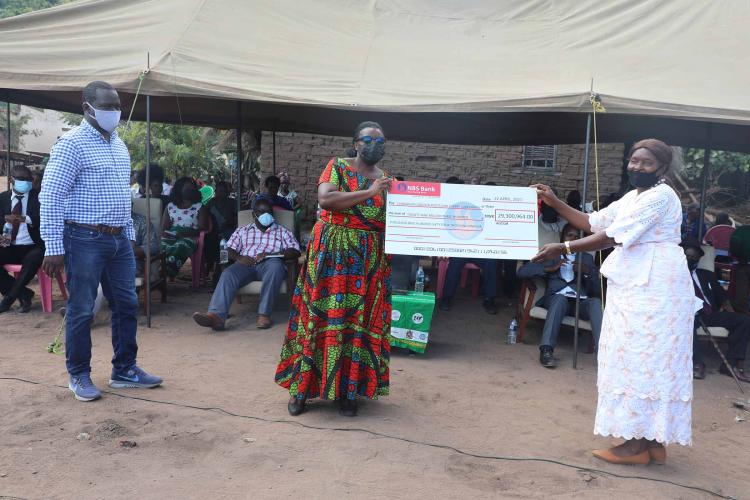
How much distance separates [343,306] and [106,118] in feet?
5.88

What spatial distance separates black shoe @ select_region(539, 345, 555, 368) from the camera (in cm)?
556

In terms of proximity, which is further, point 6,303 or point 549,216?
point 549,216

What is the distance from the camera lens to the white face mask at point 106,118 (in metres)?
3.82

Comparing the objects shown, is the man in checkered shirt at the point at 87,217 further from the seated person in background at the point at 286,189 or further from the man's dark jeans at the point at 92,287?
the seated person in background at the point at 286,189

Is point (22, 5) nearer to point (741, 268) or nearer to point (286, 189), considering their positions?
point (286, 189)

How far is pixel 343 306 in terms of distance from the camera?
379cm

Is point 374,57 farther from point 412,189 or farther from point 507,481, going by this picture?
point 507,481

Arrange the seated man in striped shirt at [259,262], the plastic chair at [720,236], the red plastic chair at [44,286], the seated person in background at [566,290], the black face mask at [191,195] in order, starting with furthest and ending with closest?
1. the plastic chair at [720,236]
2. the black face mask at [191,195]
3. the red plastic chair at [44,286]
4. the seated man in striped shirt at [259,262]
5. the seated person in background at [566,290]

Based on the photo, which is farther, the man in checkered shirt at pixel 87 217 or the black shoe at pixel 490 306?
the black shoe at pixel 490 306

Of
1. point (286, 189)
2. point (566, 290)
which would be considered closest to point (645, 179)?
point (566, 290)

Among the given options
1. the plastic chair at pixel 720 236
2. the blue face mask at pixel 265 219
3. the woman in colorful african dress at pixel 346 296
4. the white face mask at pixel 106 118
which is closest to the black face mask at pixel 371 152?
the woman in colorful african dress at pixel 346 296

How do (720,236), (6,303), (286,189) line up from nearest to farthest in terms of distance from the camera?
(6,303) → (720,236) → (286,189)

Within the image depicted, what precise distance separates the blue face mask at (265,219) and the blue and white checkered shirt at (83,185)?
263 centimetres

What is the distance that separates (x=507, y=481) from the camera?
10.7ft
